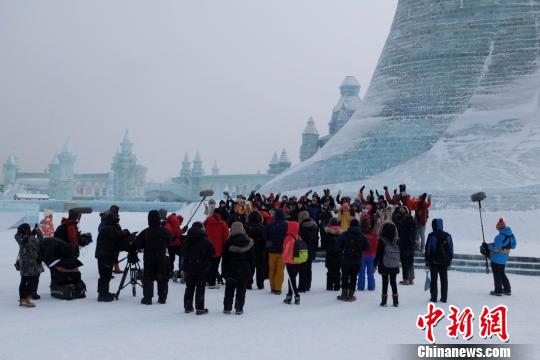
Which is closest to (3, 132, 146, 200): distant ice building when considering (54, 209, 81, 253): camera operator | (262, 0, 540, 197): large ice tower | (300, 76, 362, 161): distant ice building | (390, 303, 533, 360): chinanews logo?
(300, 76, 362, 161): distant ice building

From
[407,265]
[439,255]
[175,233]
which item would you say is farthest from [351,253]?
[175,233]

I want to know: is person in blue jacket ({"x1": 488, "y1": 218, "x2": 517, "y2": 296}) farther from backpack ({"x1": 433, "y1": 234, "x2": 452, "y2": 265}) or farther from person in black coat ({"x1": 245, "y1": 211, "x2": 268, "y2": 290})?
person in black coat ({"x1": 245, "y1": 211, "x2": 268, "y2": 290})

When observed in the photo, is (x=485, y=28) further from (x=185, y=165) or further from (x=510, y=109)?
(x=185, y=165)

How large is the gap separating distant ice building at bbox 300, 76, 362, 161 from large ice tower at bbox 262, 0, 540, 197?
99.3 feet

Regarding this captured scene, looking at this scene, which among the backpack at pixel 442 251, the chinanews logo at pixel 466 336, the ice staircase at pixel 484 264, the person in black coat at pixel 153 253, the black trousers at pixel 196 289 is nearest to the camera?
the chinanews logo at pixel 466 336

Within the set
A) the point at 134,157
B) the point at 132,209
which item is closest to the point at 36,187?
the point at 134,157

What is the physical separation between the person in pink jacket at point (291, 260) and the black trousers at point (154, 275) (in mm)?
1744

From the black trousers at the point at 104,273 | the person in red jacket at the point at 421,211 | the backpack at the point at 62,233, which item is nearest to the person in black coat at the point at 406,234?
the person in red jacket at the point at 421,211

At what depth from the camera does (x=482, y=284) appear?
429 inches

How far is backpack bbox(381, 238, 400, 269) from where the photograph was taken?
8.69m

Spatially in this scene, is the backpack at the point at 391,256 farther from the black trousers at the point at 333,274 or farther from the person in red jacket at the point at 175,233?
the person in red jacket at the point at 175,233

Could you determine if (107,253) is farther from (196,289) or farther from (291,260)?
(291,260)

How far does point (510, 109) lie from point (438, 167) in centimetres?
402

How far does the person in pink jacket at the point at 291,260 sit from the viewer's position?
8.80 m
